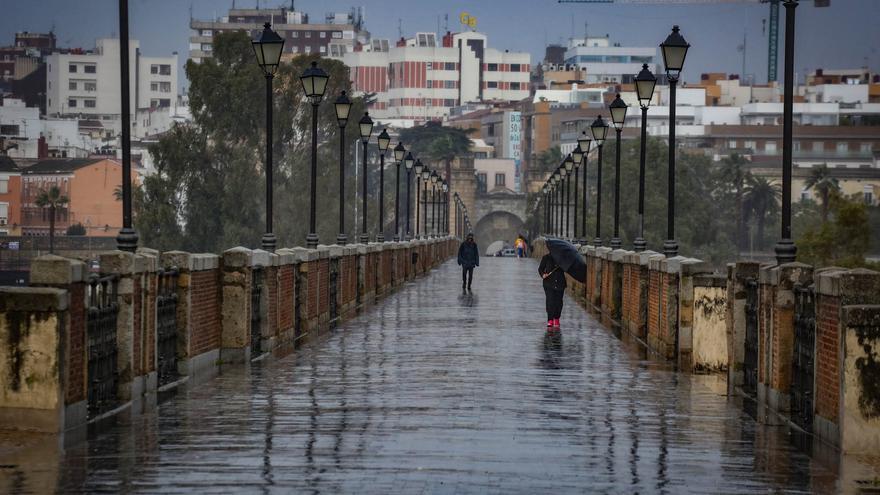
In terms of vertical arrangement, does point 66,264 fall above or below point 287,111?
below

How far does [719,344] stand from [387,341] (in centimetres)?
553

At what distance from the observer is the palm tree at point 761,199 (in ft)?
546

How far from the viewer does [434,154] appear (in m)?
186

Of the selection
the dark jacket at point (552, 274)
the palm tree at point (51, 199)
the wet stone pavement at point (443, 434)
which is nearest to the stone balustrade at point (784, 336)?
the wet stone pavement at point (443, 434)

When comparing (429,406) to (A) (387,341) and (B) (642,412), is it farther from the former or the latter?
(A) (387,341)

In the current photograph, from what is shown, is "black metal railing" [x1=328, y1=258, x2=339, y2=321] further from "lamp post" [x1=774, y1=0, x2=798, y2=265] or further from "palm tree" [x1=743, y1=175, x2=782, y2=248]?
"palm tree" [x1=743, y1=175, x2=782, y2=248]

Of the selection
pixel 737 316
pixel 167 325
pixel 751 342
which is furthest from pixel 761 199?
pixel 167 325

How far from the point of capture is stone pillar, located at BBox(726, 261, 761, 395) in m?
17.8

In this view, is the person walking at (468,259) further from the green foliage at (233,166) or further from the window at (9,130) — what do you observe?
the window at (9,130)

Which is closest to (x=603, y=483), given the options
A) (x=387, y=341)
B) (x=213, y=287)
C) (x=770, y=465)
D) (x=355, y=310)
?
(x=770, y=465)

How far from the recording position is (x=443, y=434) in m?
13.3

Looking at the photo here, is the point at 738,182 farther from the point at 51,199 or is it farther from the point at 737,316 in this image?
the point at 737,316

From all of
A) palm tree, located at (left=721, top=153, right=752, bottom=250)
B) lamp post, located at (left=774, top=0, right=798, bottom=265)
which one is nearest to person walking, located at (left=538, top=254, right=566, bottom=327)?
lamp post, located at (left=774, top=0, right=798, bottom=265)

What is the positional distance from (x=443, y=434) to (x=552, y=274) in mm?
15758
